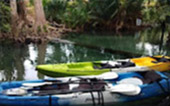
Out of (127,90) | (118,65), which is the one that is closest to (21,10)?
(118,65)

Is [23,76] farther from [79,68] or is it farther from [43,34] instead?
[43,34]

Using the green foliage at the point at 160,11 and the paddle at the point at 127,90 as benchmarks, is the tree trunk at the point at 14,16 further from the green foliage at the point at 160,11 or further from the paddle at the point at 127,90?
the paddle at the point at 127,90

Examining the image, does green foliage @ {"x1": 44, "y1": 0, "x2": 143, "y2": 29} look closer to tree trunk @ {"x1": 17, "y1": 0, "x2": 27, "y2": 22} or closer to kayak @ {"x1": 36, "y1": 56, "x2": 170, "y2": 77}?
tree trunk @ {"x1": 17, "y1": 0, "x2": 27, "y2": 22}

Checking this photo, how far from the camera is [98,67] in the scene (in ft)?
22.0

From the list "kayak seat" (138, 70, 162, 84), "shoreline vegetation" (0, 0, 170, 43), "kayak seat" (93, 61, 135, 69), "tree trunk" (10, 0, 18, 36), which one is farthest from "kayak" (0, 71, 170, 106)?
"shoreline vegetation" (0, 0, 170, 43)

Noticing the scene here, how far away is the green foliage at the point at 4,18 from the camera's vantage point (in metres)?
11.6

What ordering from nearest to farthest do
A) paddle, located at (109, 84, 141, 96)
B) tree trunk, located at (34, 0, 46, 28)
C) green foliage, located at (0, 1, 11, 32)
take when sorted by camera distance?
paddle, located at (109, 84, 141, 96)
green foliage, located at (0, 1, 11, 32)
tree trunk, located at (34, 0, 46, 28)

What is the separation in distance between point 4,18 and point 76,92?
27.5ft

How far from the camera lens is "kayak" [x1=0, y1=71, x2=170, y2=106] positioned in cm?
443

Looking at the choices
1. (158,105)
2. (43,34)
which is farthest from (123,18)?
(158,105)

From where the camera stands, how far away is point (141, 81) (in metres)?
5.59

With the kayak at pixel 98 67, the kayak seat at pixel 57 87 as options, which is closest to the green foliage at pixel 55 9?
the kayak at pixel 98 67

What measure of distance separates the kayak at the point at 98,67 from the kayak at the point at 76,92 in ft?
3.26

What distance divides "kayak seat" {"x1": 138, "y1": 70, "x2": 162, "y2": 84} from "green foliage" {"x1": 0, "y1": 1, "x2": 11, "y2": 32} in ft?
25.9
